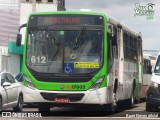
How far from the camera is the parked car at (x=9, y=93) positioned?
17.8m

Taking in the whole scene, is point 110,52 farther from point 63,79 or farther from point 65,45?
point 63,79

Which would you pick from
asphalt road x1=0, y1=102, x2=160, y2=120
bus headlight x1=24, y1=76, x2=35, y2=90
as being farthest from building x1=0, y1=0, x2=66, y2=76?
bus headlight x1=24, y1=76, x2=35, y2=90

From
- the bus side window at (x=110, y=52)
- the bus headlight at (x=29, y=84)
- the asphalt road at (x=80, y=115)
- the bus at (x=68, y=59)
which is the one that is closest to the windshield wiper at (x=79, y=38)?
the bus at (x=68, y=59)

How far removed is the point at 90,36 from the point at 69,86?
1742 mm

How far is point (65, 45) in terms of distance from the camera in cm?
1619

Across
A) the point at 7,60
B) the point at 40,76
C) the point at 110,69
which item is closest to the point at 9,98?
the point at 40,76

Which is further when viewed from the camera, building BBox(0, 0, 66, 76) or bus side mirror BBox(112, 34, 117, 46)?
building BBox(0, 0, 66, 76)

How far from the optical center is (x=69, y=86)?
1590 centimetres

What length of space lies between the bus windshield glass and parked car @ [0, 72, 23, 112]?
2.15 m

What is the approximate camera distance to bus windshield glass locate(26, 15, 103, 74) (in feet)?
52.4

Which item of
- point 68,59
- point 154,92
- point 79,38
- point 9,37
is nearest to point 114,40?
point 79,38

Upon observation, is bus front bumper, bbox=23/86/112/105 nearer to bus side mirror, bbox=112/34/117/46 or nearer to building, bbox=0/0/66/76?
bus side mirror, bbox=112/34/117/46

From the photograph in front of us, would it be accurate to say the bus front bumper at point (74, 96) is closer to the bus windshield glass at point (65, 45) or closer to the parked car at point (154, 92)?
the bus windshield glass at point (65, 45)

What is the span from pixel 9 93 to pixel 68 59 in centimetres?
355
